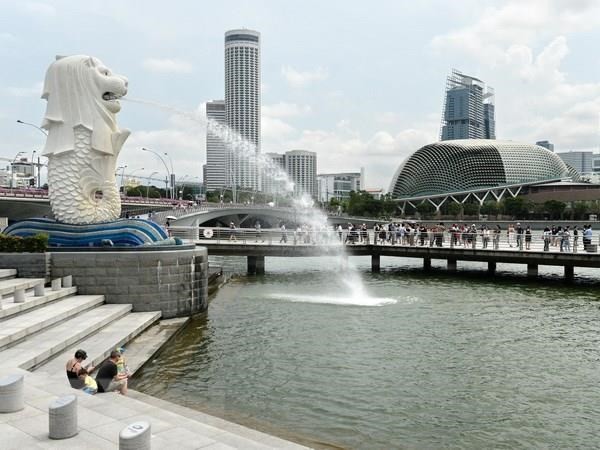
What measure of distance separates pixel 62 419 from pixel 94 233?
45.3 ft

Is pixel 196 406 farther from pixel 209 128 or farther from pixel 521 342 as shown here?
pixel 209 128

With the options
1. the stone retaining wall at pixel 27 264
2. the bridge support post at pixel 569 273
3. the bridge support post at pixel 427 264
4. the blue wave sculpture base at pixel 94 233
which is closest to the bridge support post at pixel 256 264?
the bridge support post at pixel 427 264

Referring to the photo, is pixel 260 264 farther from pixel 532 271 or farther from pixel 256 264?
pixel 532 271

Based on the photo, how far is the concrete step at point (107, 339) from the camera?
12.2m

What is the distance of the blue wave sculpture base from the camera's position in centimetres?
2045

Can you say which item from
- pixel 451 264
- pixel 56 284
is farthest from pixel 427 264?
pixel 56 284

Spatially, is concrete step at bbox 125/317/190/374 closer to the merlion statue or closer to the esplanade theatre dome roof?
the merlion statue

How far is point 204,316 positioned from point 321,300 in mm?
5606

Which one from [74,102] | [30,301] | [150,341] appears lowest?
[150,341]

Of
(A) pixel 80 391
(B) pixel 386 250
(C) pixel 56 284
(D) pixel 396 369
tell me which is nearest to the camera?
(A) pixel 80 391

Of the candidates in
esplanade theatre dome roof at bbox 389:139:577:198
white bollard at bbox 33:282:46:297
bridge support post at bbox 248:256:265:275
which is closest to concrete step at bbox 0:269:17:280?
white bollard at bbox 33:282:46:297

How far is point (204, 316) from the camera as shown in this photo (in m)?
20.9

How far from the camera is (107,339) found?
573 inches

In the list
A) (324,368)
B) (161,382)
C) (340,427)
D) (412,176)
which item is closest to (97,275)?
(161,382)
